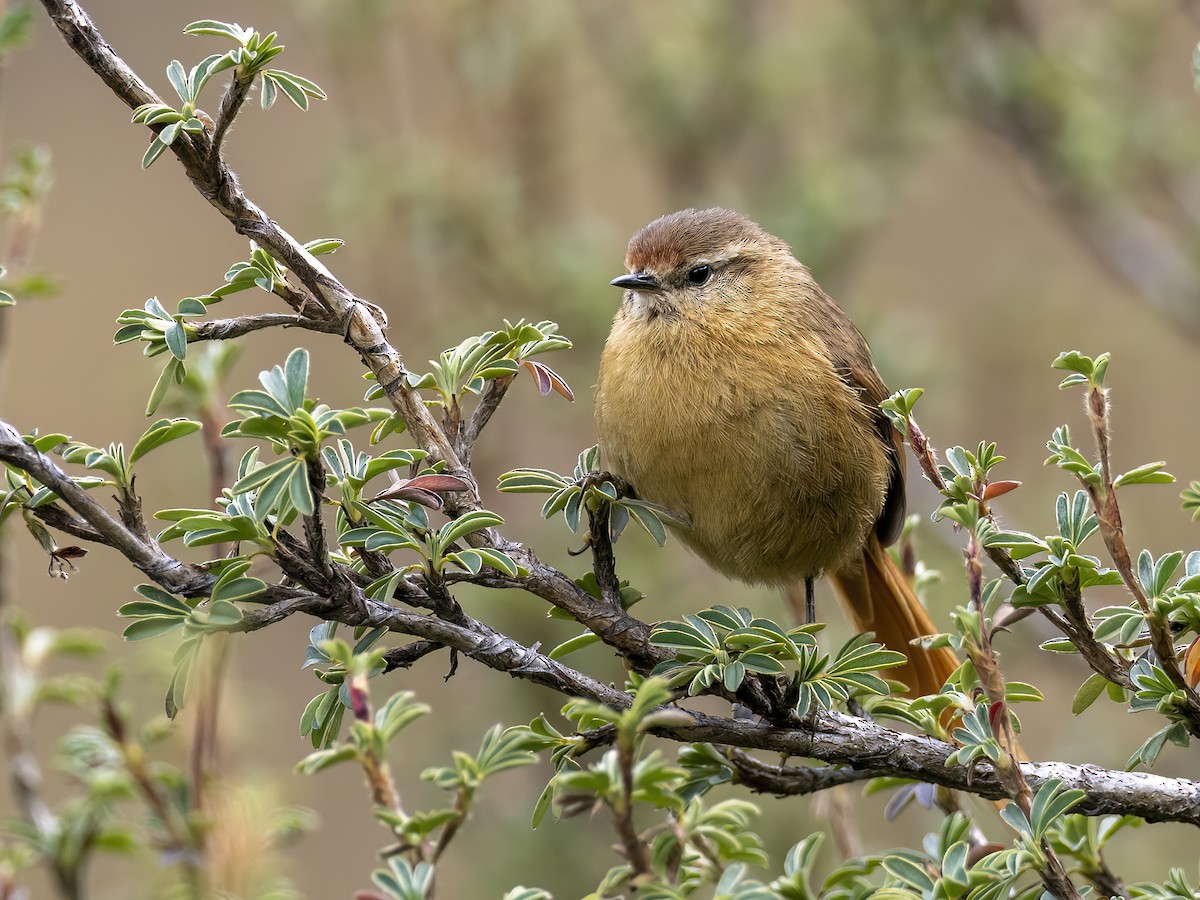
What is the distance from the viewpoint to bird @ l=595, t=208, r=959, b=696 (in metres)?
3.14

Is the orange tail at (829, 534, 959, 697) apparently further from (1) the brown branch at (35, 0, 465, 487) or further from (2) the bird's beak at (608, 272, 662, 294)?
(1) the brown branch at (35, 0, 465, 487)

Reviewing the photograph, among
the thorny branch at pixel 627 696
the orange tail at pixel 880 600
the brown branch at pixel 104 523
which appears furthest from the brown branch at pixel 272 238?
the orange tail at pixel 880 600

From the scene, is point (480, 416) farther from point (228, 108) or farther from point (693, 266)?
point (693, 266)

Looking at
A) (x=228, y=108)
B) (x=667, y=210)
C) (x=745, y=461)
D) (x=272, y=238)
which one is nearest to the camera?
(x=228, y=108)

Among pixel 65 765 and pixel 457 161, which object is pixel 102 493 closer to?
pixel 457 161

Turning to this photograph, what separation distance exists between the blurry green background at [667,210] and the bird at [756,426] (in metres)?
0.74

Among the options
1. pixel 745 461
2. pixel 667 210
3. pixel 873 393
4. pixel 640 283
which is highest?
pixel 667 210

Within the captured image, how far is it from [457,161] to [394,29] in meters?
0.73

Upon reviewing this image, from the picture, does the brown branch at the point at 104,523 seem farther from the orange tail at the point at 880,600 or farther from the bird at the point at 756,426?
the orange tail at the point at 880,600

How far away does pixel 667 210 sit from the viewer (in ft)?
19.8

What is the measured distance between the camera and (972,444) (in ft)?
20.0

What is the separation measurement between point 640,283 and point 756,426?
0.68m

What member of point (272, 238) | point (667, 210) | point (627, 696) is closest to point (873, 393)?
point (627, 696)

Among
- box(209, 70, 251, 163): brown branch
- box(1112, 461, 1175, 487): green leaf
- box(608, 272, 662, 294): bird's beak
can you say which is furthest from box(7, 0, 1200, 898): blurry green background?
box(209, 70, 251, 163): brown branch
